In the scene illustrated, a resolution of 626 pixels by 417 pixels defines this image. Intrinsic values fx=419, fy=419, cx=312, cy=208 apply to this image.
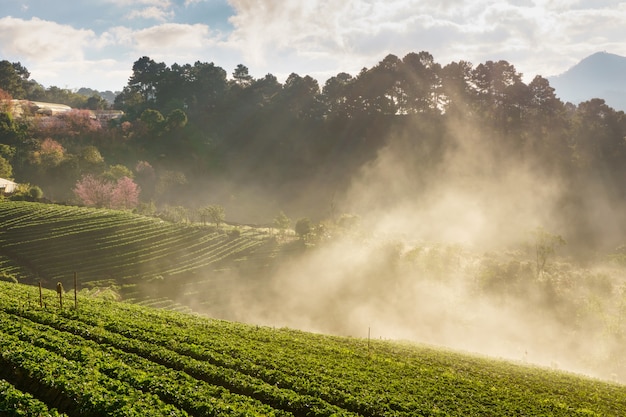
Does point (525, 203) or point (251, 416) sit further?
point (525, 203)

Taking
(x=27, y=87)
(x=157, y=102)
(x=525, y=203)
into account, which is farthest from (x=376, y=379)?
(x=27, y=87)

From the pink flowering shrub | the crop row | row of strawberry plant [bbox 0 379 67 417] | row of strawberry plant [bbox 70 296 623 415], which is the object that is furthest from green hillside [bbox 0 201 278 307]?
row of strawberry plant [bbox 0 379 67 417]

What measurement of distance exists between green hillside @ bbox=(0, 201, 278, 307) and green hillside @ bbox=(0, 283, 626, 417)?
94.5 ft

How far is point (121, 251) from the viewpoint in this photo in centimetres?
6675

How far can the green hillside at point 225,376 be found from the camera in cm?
1872

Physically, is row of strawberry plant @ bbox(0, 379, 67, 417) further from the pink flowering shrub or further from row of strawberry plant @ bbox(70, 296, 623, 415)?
the pink flowering shrub

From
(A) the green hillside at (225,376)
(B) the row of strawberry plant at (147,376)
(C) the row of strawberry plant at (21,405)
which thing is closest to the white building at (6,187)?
(A) the green hillside at (225,376)

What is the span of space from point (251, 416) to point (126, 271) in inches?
2035

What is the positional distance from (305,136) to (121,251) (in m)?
80.5

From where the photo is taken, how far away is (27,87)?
170250mm

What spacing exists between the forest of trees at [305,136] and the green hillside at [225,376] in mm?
80065

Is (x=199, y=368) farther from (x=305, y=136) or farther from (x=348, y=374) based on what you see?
(x=305, y=136)

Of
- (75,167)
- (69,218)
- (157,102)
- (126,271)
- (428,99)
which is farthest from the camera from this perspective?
(157,102)

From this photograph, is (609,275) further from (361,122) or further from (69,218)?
(69,218)
